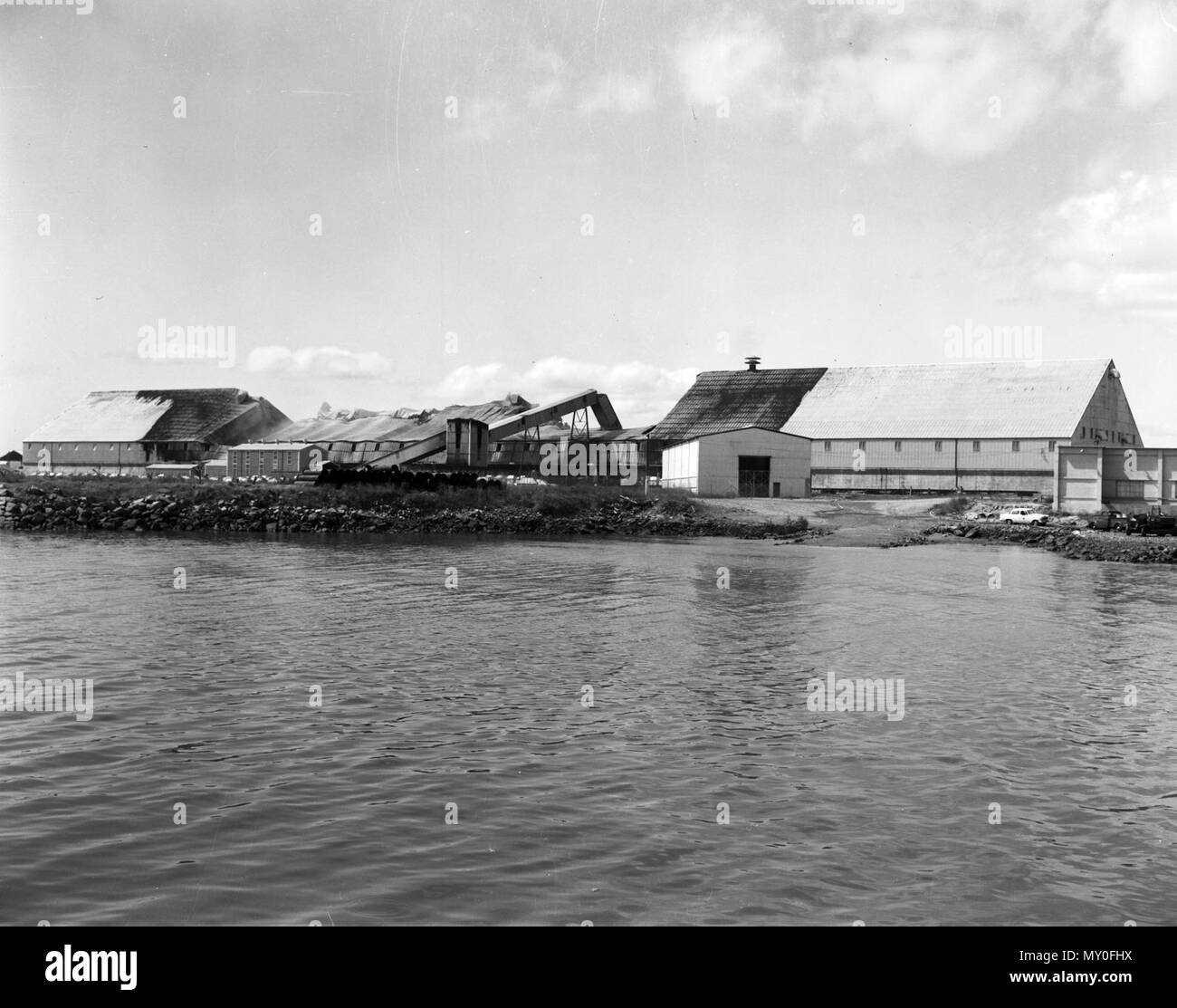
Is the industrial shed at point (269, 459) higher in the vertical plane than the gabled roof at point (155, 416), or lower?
lower

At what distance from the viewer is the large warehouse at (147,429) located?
302ft

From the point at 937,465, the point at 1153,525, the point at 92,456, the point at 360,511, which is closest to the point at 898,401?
the point at 937,465

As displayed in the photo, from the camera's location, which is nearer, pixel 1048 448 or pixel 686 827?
pixel 686 827

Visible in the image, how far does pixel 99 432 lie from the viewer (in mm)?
95125

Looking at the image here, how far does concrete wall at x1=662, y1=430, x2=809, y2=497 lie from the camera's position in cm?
6041

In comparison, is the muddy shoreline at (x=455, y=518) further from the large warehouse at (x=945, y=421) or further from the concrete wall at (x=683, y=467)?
the large warehouse at (x=945, y=421)

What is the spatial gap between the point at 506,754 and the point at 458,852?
2564 mm

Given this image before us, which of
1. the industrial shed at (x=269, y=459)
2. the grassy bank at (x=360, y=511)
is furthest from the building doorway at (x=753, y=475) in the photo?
the industrial shed at (x=269, y=459)

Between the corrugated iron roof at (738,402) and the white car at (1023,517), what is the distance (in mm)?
27317
